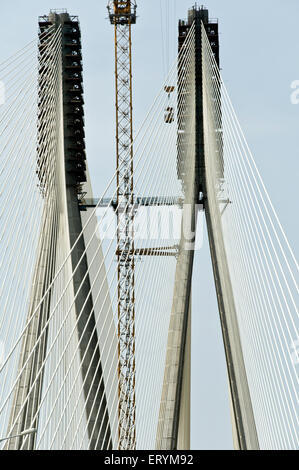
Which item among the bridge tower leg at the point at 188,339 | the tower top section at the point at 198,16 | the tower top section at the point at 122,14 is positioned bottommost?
the bridge tower leg at the point at 188,339

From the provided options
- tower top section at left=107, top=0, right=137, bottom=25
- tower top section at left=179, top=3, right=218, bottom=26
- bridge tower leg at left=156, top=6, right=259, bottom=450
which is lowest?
bridge tower leg at left=156, top=6, right=259, bottom=450

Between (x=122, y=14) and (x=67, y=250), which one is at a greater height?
(x=122, y=14)

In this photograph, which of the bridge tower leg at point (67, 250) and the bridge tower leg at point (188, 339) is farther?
the bridge tower leg at point (188, 339)

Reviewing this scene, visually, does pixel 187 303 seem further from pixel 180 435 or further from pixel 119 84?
pixel 119 84

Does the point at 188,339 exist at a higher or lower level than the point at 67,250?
higher

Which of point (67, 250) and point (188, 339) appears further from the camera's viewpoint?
point (188, 339)

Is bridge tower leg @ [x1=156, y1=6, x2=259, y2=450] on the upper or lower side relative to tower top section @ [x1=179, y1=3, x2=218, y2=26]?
lower

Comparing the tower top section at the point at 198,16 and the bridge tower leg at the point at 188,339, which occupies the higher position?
the tower top section at the point at 198,16

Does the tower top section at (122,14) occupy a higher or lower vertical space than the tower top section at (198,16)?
higher

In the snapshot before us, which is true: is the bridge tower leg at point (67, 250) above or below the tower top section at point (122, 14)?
below

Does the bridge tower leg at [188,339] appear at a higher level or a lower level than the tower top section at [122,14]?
lower
